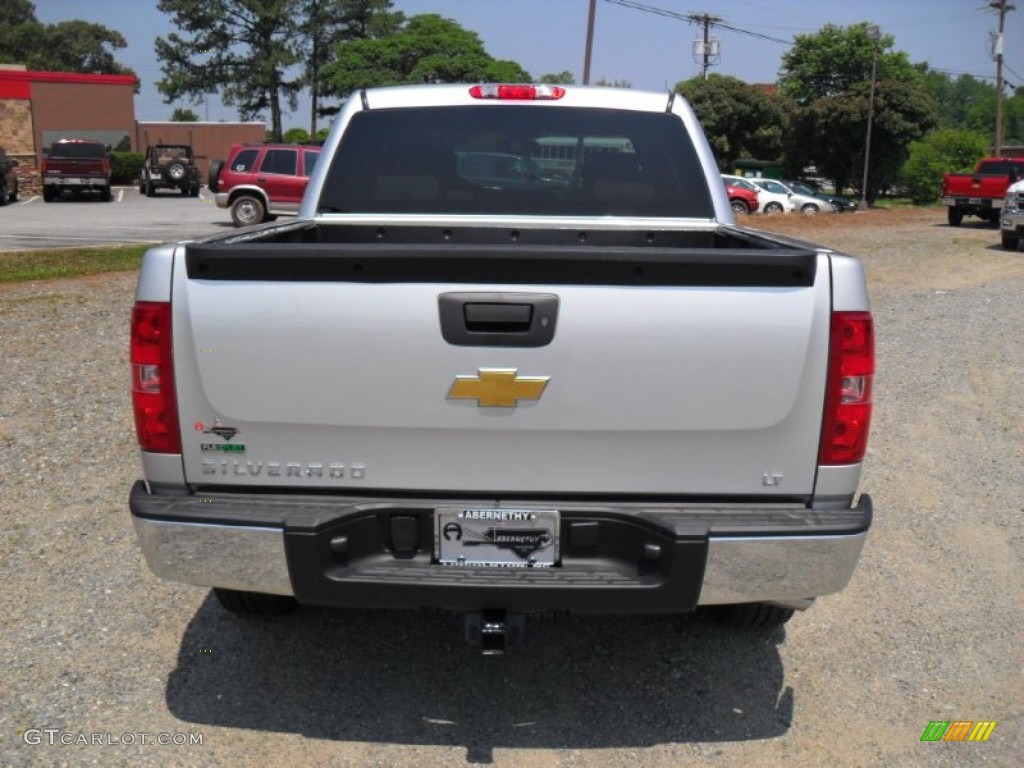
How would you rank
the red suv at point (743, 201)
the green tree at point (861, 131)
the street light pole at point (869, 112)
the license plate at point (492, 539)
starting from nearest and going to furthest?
the license plate at point (492, 539)
the red suv at point (743, 201)
the street light pole at point (869, 112)
the green tree at point (861, 131)

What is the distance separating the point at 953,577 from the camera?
15.3 feet

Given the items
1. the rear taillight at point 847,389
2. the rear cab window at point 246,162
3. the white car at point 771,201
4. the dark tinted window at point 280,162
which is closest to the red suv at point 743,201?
the white car at point 771,201

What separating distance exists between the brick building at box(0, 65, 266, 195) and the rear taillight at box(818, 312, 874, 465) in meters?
40.3

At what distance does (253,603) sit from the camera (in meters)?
3.88

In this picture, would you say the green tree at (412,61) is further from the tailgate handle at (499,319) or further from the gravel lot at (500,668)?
the tailgate handle at (499,319)

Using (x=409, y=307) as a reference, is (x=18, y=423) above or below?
below

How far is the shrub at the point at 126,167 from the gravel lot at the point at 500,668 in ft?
131

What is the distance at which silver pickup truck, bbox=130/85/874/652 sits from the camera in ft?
9.24

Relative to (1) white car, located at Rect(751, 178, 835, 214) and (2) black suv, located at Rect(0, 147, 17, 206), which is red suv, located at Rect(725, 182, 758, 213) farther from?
(2) black suv, located at Rect(0, 147, 17, 206)

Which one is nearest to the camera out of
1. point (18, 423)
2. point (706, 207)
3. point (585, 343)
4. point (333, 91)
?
point (585, 343)

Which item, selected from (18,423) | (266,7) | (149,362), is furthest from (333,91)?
(149,362)

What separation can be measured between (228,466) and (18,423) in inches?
167

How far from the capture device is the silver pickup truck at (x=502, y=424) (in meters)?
2.82

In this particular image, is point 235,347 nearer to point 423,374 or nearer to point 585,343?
point 423,374
